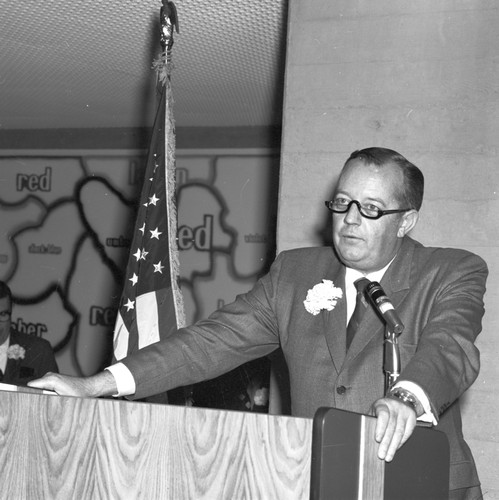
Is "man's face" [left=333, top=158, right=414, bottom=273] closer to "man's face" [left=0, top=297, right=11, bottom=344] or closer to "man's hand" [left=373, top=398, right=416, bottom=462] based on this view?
"man's hand" [left=373, top=398, right=416, bottom=462]

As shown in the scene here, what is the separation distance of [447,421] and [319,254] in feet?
2.04

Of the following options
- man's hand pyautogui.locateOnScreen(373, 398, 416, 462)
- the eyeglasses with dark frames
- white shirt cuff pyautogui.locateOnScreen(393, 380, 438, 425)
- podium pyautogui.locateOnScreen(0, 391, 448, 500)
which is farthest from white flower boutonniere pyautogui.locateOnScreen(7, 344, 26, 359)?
man's hand pyautogui.locateOnScreen(373, 398, 416, 462)

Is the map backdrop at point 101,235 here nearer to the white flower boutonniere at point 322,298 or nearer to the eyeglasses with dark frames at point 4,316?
the eyeglasses with dark frames at point 4,316

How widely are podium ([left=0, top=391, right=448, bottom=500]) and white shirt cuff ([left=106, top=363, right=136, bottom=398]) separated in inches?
20.9

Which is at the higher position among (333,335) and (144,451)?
(333,335)

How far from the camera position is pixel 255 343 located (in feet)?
8.25

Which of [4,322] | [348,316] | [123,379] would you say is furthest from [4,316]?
[348,316]

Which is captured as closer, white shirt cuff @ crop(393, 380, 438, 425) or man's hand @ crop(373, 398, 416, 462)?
man's hand @ crop(373, 398, 416, 462)

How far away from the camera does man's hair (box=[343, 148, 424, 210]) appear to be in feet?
7.79

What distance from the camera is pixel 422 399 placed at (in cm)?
179

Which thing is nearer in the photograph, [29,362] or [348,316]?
[348,316]

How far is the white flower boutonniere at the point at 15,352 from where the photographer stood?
196 inches

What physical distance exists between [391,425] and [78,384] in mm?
822

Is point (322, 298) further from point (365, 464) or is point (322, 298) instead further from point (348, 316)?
point (365, 464)
